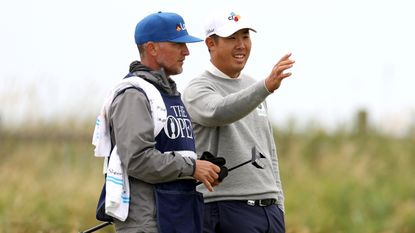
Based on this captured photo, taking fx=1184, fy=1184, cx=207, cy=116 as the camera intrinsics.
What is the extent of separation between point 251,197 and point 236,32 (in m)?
0.88

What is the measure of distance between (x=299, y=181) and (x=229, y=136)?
19.8 ft

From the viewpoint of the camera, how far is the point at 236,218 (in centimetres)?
622

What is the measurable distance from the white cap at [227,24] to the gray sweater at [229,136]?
215mm

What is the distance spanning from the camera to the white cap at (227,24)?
6301 millimetres

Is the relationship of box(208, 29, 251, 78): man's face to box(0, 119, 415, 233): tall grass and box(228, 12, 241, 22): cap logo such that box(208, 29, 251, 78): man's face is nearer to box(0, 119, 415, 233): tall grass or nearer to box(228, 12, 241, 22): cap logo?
box(228, 12, 241, 22): cap logo

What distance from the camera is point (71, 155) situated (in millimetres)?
12516

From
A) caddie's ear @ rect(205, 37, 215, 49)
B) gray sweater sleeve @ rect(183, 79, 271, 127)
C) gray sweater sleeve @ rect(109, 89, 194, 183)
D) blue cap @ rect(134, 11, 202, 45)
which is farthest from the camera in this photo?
caddie's ear @ rect(205, 37, 215, 49)

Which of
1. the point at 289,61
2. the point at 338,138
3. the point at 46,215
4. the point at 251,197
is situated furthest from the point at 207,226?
the point at 338,138

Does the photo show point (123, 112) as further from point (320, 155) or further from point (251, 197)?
point (320, 155)

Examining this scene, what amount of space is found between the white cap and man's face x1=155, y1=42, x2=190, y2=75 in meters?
0.65

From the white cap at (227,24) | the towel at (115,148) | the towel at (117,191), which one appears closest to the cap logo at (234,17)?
the white cap at (227,24)

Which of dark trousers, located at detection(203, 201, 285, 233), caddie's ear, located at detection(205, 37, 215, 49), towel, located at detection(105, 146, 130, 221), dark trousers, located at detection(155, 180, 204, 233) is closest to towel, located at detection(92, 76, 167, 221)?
towel, located at detection(105, 146, 130, 221)

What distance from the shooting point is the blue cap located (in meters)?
5.67

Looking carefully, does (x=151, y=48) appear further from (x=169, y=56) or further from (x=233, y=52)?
(x=233, y=52)
